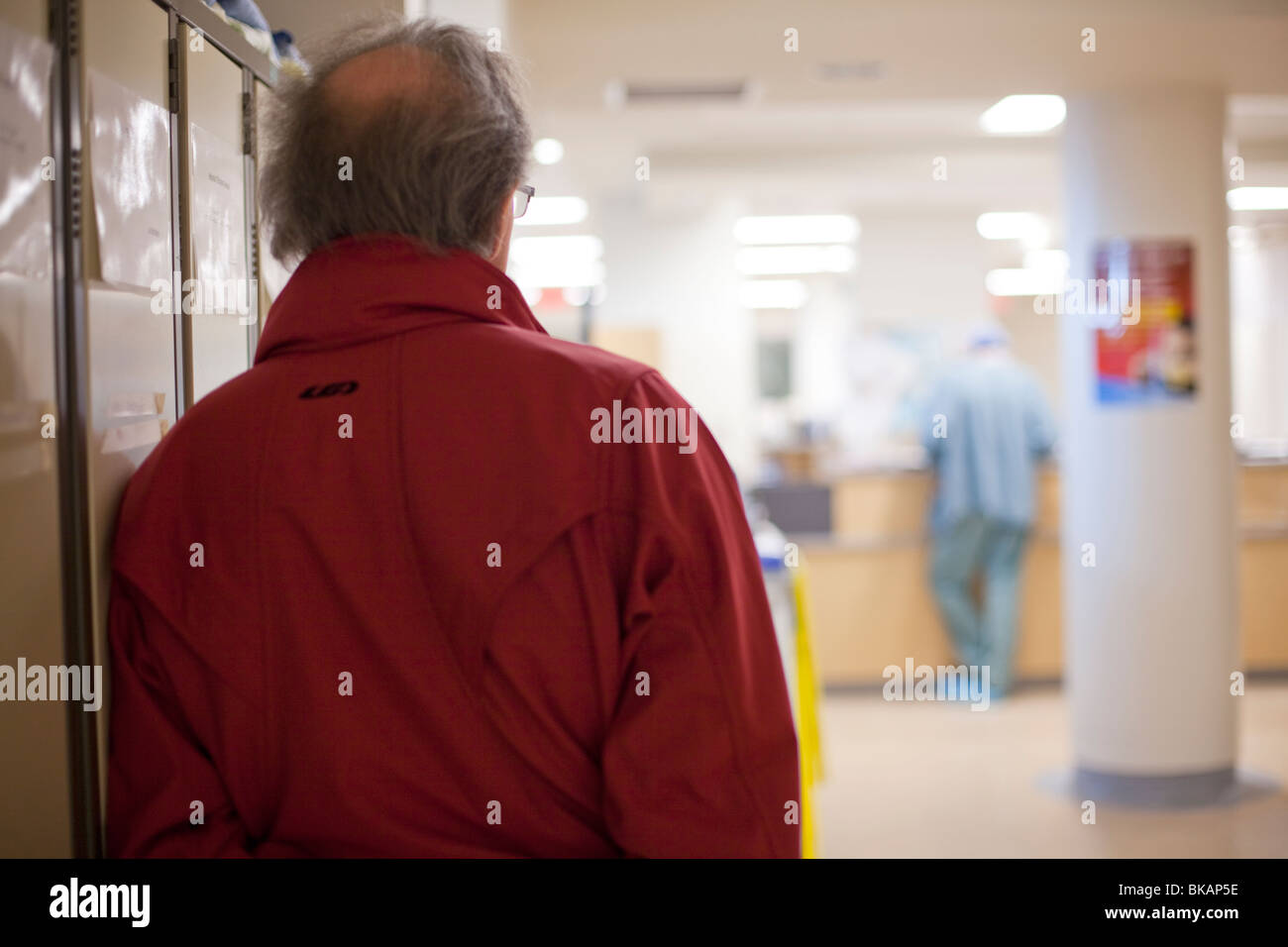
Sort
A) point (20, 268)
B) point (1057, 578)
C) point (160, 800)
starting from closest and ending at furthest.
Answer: point (20, 268) < point (160, 800) < point (1057, 578)

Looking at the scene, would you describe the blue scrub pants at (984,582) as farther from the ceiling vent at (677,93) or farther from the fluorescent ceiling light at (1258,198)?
the fluorescent ceiling light at (1258,198)

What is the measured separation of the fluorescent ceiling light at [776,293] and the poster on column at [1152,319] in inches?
406

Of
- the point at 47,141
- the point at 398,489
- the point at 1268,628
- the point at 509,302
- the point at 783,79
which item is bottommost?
the point at 1268,628

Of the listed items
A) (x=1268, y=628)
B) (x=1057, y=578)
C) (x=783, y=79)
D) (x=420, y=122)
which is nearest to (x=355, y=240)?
(x=420, y=122)

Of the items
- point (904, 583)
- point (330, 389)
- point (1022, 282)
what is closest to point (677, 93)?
point (904, 583)

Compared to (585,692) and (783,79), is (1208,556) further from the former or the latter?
(585,692)

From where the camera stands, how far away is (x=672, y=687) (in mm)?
1030

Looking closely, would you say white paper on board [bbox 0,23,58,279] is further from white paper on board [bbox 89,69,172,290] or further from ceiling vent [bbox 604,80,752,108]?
ceiling vent [bbox 604,80,752,108]

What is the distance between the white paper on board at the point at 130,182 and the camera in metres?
1.10

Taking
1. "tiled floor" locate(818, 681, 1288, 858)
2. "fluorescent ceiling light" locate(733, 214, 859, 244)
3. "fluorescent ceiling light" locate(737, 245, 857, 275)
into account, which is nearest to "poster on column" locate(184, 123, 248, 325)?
"tiled floor" locate(818, 681, 1288, 858)

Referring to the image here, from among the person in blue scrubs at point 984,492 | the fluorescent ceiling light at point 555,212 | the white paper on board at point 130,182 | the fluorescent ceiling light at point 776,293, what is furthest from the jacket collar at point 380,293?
the fluorescent ceiling light at point 776,293

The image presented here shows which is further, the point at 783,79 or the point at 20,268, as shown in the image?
the point at 783,79

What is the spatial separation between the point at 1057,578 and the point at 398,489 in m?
5.81

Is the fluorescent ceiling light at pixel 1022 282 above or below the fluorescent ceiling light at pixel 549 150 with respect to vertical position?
above
